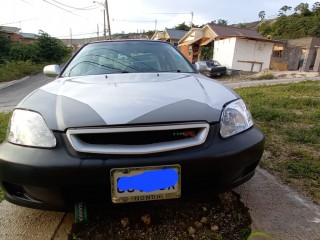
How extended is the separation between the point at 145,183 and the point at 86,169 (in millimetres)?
298

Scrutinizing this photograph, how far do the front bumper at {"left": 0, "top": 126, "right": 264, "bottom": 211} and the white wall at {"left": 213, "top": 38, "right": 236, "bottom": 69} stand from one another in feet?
69.3

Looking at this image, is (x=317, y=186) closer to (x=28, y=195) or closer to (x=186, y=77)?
(x=186, y=77)

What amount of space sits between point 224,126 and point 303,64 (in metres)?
27.5

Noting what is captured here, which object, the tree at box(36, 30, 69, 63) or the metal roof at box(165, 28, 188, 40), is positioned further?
the metal roof at box(165, 28, 188, 40)

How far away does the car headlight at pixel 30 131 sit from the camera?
1.41 metres

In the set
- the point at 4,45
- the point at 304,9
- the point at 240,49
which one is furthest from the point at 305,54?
the point at 4,45

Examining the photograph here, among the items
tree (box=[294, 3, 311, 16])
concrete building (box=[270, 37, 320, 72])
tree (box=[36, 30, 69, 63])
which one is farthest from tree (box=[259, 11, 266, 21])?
tree (box=[36, 30, 69, 63])

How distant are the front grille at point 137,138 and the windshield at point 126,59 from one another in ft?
3.77

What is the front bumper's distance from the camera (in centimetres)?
129

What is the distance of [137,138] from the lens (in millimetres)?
1370

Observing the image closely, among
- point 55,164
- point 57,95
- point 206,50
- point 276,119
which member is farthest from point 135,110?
point 206,50

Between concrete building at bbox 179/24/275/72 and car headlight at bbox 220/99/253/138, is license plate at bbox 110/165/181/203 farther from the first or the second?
concrete building at bbox 179/24/275/72

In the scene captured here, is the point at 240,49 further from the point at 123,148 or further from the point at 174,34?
the point at 123,148

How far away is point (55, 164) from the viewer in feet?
4.25
